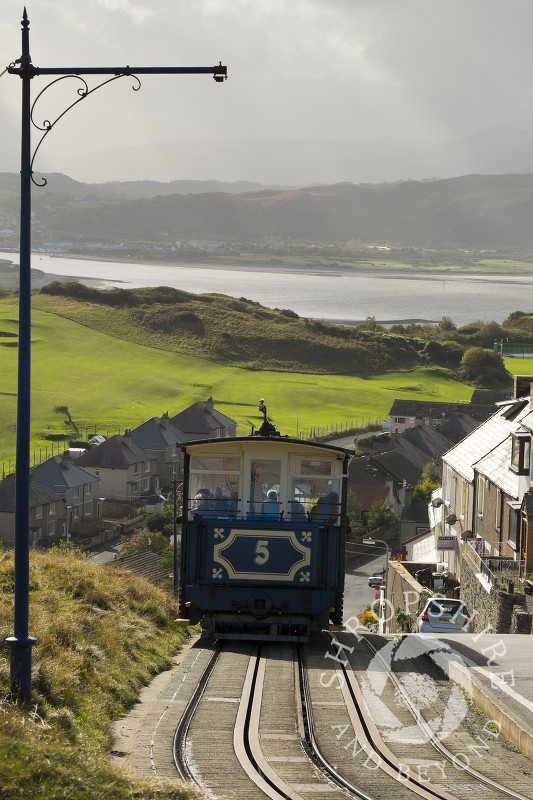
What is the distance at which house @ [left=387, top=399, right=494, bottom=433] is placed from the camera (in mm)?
96375

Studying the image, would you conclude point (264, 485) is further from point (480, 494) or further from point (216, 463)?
point (480, 494)

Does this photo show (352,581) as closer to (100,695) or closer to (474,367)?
(100,695)

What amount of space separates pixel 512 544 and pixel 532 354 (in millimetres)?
134572

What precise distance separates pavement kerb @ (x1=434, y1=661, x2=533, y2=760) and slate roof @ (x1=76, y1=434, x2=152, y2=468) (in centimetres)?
6365

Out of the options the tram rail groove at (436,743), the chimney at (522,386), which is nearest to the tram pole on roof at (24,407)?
the tram rail groove at (436,743)

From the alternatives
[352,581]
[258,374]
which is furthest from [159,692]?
[258,374]

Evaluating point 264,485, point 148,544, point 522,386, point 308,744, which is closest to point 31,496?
point 148,544

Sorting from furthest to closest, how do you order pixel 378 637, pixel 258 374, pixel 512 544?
pixel 258 374 → pixel 512 544 → pixel 378 637

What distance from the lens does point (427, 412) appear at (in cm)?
9912

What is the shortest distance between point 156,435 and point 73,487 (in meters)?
16.1

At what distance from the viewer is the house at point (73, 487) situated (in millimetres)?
68000

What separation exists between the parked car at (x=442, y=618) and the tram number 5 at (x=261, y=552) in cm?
743

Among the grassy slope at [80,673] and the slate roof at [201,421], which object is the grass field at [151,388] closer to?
the slate roof at [201,421]

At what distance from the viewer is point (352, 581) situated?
51906 mm
